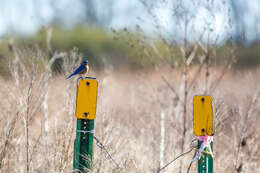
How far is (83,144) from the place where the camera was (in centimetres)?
231

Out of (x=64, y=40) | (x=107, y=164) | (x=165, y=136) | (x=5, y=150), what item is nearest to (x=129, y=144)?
(x=165, y=136)

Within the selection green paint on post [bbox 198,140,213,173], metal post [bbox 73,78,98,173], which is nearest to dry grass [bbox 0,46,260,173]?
metal post [bbox 73,78,98,173]

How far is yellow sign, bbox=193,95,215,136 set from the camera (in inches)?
87.9

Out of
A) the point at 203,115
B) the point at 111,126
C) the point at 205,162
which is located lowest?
the point at 205,162

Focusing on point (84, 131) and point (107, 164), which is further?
point (107, 164)

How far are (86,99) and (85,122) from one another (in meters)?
0.16

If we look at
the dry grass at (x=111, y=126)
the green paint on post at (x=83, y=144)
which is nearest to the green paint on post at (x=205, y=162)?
the dry grass at (x=111, y=126)

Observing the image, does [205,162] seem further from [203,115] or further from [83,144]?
[83,144]

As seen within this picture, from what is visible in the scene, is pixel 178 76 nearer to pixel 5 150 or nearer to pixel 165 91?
pixel 165 91

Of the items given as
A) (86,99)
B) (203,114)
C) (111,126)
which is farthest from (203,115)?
(111,126)

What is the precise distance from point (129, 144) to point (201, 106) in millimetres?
2070

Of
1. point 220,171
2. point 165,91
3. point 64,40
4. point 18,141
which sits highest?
point 64,40

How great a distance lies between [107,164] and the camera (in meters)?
3.06

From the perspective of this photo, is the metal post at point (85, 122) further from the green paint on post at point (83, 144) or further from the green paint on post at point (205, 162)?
the green paint on post at point (205, 162)
